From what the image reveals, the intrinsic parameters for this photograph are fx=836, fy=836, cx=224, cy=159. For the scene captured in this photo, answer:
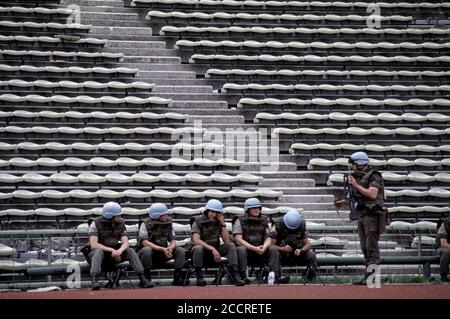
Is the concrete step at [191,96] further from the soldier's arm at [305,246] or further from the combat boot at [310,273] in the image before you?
the combat boot at [310,273]

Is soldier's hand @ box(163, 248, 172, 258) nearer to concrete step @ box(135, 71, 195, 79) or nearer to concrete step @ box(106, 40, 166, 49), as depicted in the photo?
concrete step @ box(135, 71, 195, 79)

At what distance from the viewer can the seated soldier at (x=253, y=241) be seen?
1123 cm

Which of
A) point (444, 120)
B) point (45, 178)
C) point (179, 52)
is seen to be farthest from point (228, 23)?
point (45, 178)

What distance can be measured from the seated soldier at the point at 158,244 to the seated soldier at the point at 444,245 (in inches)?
142

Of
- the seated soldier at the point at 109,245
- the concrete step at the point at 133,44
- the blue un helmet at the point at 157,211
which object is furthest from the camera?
the concrete step at the point at 133,44

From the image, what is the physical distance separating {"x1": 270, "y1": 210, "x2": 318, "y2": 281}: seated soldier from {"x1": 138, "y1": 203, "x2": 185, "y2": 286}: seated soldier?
136 centimetres

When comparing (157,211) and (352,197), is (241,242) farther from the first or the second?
(352,197)

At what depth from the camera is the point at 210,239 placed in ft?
38.1

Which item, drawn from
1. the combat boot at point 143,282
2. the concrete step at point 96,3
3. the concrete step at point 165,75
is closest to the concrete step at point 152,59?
the concrete step at point 165,75

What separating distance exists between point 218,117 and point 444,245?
20.0 ft

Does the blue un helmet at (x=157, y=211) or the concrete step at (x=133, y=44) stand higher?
the concrete step at (x=133, y=44)

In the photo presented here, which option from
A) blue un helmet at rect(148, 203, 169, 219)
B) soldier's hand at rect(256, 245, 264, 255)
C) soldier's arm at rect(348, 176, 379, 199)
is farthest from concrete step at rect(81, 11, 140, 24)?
soldier's arm at rect(348, 176, 379, 199)

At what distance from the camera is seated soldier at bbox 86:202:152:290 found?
10766 millimetres

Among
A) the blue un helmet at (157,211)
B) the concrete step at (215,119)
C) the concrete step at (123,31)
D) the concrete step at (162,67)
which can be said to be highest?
the concrete step at (123,31)
